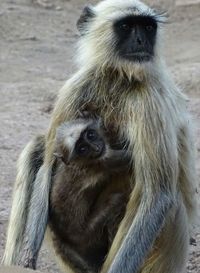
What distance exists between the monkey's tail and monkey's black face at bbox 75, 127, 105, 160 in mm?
494

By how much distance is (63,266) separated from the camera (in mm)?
5793

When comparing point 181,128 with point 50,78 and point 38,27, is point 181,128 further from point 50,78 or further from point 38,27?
point 38,27

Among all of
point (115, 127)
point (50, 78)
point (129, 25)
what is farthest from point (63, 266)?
point (50, 78)

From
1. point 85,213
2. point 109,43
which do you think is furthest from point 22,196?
point 109,43

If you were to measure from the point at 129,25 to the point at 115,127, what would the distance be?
577mm

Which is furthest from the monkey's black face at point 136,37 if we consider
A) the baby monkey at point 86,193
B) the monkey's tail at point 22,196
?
the monkey's tail at point 22,196

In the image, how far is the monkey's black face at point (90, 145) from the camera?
5359 millimetres

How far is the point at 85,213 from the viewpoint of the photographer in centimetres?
561

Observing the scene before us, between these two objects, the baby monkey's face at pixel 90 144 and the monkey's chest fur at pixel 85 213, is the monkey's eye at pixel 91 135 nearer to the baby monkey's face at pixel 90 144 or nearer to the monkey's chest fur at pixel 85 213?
the baby monkey's face at pixel 90 144

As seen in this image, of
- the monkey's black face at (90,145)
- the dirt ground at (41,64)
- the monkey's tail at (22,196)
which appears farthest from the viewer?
the dirt ground at (41,64)

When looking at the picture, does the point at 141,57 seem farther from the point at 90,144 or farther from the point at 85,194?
the point at 85,194

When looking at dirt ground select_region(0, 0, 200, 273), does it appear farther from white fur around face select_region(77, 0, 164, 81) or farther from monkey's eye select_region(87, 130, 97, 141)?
monkey's eye select_region(87, 130, 97, 141)

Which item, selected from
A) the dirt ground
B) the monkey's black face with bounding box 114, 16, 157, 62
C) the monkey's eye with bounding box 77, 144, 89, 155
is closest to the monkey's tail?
the monkey's eye with bounding box 77, 144, 89, 155

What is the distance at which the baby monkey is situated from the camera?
5.38 m
